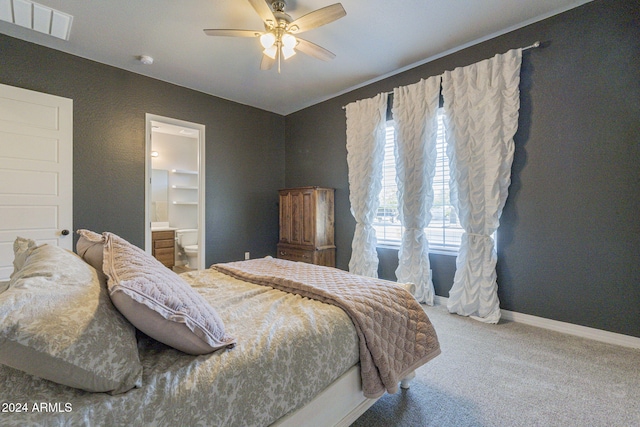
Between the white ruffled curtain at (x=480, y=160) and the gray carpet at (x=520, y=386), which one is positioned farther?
the white ruffled curtain at (x=480, y=160)

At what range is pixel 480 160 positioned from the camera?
2.90 metres

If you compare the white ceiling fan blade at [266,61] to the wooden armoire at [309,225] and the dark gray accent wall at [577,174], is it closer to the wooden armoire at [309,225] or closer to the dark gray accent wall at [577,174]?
the wooden armoire at [309,225]

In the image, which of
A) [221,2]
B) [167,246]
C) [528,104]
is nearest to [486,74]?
[528,104]

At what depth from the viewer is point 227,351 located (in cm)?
101

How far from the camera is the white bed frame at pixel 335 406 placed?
1.12 metres

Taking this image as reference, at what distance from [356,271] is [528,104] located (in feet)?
8.66

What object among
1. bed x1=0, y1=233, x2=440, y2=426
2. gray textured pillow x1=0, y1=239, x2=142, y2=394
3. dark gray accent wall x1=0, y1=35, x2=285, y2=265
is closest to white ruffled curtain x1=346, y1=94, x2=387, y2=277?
dark gray accent wall x1=0, y1=35, x2=285, y2=265

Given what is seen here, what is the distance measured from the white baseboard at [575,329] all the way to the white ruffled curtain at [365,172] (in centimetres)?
159

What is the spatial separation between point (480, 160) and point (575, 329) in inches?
67.0

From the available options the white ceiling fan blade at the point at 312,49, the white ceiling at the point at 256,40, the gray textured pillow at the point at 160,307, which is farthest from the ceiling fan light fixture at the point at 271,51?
the gray textured pillow at the point at 160,307

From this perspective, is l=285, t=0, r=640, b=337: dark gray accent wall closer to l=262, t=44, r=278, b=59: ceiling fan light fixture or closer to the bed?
the bed

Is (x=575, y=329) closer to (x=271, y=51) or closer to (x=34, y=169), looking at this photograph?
(x=271, y=51)

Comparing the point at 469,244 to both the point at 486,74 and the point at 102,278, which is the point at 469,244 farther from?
the point at 102,278

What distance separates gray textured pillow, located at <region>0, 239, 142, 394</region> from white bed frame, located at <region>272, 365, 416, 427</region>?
59 cm
